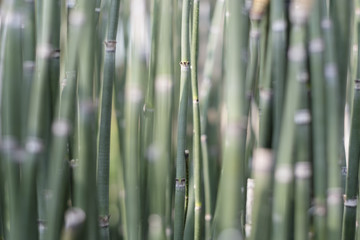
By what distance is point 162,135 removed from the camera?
1.35ft

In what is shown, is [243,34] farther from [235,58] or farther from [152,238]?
[152,238]

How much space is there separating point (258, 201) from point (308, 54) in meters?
0.14

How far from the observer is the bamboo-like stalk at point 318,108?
1.14ft

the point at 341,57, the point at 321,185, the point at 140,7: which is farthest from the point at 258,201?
the point at 140,7

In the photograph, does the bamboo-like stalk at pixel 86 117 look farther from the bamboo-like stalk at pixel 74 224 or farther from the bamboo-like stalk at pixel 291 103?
the bamboo-like stalk at pixel 291 103

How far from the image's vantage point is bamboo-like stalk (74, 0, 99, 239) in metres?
0.34

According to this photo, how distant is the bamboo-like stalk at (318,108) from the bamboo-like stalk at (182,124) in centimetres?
19

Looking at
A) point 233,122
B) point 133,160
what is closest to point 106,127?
point 133,160

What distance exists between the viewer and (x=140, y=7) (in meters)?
0.54

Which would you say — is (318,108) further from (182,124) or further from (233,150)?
(182,124)

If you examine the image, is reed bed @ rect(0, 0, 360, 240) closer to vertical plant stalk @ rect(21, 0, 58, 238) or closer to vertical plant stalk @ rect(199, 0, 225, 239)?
vertical plant stalk @ rect(21, 0, 58, 238)

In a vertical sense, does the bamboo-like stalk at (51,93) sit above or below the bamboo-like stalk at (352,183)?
above

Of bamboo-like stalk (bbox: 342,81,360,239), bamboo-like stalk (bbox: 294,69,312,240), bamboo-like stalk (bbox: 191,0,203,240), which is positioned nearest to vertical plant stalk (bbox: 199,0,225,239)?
bamboo-like stalk (bbox: 191,0,203,240)

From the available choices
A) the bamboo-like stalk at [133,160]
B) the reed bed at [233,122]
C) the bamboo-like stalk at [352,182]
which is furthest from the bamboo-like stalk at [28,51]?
the bamboo-like stalk at [352,182]
